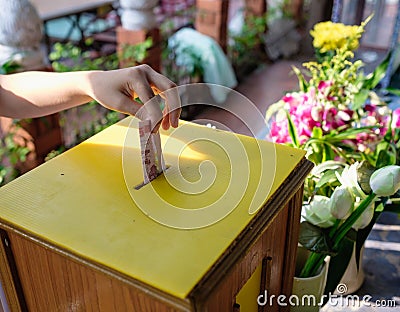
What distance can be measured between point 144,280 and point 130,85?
0.36 m

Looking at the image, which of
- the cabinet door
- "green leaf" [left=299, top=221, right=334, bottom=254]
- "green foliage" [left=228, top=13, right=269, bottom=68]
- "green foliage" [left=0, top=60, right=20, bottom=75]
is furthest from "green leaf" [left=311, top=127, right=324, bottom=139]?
"green foliage" [left=228, top=13, right=269, bottom=68]

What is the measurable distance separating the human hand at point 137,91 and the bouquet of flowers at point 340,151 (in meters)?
0.41

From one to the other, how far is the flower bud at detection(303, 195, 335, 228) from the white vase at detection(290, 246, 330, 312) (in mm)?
83

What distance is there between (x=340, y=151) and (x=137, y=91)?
69 centimetres

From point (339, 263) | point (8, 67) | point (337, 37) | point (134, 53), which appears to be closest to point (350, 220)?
point (339, 263)

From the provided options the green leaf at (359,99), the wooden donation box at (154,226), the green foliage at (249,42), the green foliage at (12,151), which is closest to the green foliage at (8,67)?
the green foliage at (12,151)

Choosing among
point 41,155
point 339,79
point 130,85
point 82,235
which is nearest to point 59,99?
point 130,85

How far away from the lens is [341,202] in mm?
981

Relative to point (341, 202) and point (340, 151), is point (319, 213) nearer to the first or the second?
point (341, 202)

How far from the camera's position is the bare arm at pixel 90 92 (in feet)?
2.67

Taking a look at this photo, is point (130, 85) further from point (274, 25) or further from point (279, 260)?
point (274, 25)

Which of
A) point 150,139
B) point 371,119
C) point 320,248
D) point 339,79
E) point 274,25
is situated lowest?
point 274,25

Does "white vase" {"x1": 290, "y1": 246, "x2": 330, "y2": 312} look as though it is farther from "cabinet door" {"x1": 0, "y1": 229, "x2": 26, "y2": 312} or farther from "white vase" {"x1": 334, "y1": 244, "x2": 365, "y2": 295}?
"cabinet door" {"x1": 0, "y1": 229, "x2": 26, "y2": 312}

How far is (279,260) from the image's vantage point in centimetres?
93
